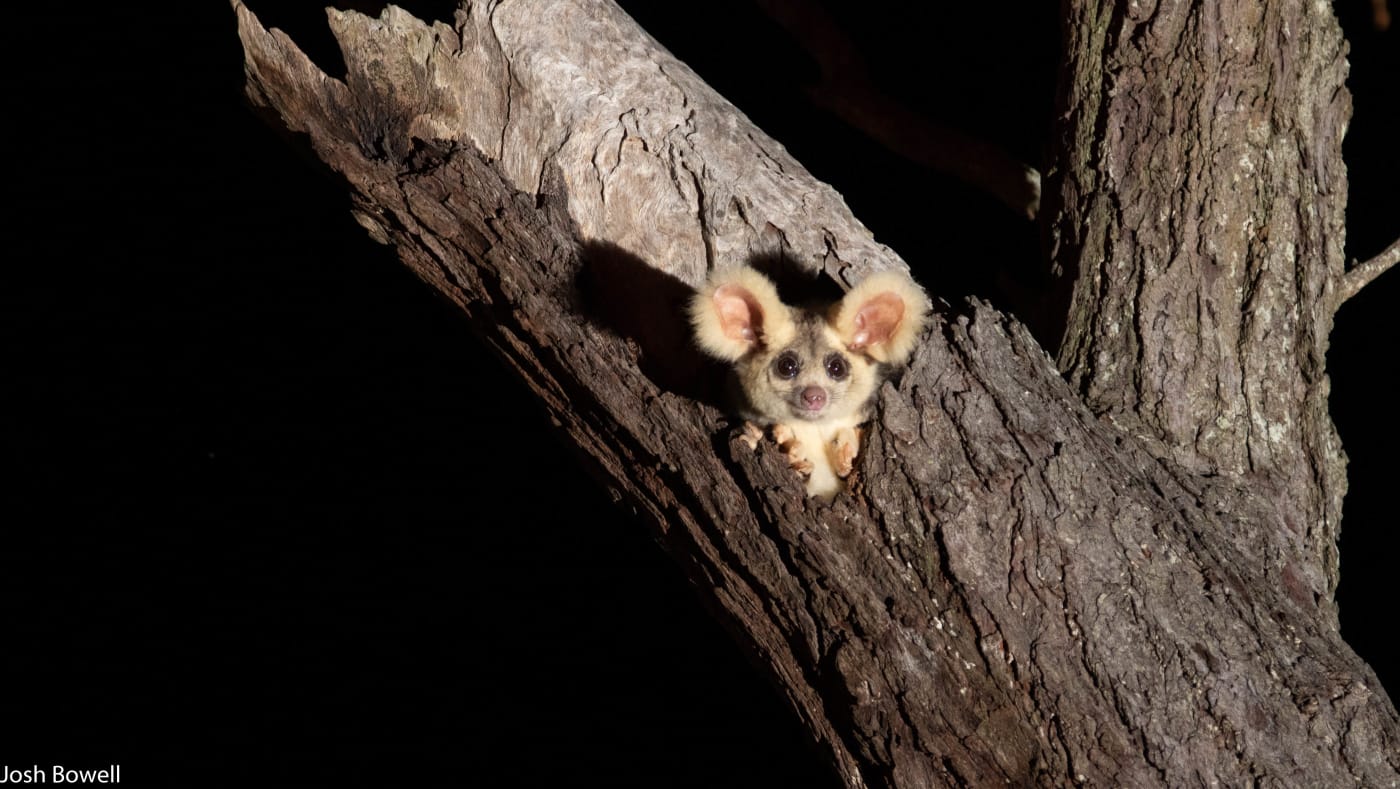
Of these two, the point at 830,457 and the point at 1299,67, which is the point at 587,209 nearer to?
the point at 830,457

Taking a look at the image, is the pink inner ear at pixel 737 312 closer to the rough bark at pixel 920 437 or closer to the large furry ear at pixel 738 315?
the large furry ear at pixel 738 315

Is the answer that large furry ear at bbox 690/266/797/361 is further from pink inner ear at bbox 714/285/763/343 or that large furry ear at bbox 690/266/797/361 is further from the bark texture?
the bark texture

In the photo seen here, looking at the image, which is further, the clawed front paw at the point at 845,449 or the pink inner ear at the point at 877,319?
the clawed front paw at the point at 845,449

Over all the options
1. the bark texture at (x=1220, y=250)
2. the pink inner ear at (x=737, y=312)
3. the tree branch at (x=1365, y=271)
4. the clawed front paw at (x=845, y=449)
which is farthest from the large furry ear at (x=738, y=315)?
the tree branch at (x=1365, y=271)

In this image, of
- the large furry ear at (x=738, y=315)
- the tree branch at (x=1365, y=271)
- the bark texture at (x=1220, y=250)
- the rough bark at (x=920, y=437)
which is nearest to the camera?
the rough bark at (x=920, y=437)

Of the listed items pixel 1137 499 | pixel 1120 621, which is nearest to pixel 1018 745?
pixel 1120 621

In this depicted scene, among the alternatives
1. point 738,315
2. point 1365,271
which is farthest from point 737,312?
point 1365,271

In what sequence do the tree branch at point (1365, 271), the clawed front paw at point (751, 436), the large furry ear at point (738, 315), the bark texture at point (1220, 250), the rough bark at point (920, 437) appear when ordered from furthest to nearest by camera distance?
the tree branch at point (1365, 271)
the bark texture at point (1220, 250)
the large furry ear at point (738, 315)
the clawed front paw at point (751, 436)
the rough bark at point (920, 437)
